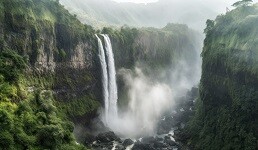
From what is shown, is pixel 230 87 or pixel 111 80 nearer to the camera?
pixel 230 87

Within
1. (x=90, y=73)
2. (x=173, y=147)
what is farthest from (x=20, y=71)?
(x=173, y=147)

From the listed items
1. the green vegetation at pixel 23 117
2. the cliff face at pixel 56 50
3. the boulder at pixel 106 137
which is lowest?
the green vegetation at pixel 23 117

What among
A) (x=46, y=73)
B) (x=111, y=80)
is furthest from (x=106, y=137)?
(x=111, y=80)

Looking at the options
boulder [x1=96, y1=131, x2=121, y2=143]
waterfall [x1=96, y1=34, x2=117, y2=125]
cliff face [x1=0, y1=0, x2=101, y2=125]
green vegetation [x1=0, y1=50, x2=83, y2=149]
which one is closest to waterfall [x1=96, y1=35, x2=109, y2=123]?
waterfall [x1=96, y1=34, x2=117, y2=125]

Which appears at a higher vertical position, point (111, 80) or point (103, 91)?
point (111, 80)

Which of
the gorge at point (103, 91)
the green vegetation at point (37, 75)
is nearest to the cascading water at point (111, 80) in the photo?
the gorge at point (103, 91)

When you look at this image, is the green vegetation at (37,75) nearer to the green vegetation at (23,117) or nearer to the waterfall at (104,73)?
the green vegetation at (23,117)

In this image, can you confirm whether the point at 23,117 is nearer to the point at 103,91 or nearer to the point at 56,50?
the point at 56,50
